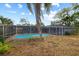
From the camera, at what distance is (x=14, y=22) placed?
262 inches

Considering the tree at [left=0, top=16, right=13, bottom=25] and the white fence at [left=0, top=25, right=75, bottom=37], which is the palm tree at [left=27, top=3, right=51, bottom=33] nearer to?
the white fence at [left=0, top=25, right=75, bottom=37]

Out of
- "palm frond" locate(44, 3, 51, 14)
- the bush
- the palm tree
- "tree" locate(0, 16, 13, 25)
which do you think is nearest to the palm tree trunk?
the palm tree

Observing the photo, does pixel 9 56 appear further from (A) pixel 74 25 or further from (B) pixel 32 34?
(A) pixel 74 25

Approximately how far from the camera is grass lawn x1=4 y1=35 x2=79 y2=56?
261 inches

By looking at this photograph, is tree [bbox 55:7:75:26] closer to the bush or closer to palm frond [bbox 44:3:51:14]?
palm frond [bbox 44:3:51:14]

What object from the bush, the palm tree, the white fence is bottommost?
the bush

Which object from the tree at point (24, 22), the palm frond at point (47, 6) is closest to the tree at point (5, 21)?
the tree at point (24, 22)

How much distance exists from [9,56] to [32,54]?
506 mm

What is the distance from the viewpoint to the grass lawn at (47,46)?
21.7 ft

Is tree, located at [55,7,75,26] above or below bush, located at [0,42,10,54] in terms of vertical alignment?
above

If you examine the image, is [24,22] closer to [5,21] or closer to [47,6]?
[5,21]

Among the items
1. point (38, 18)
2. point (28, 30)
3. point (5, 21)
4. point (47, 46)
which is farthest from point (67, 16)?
point (5, 21)

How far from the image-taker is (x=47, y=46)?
262 inches

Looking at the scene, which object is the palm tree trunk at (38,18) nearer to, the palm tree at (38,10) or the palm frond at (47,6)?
the palm tree at (38,10)
